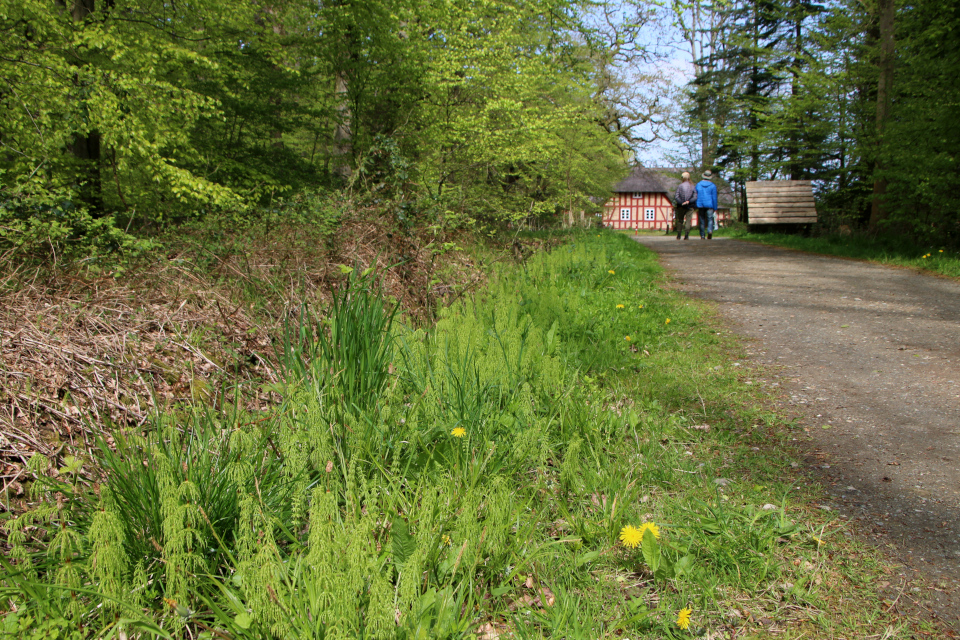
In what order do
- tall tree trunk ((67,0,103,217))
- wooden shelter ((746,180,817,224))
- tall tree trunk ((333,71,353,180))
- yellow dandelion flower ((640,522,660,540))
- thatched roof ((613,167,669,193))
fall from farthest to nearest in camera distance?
1. thatched roof ((613,167,669,193))
2. wooden shelter ((746,180,817,224))
3. tall tree trunk ((333,71,353,180))
4. tall tree trunk ((67,0,103,217))
5. yellow dandelion flower ((640,522,660,540))

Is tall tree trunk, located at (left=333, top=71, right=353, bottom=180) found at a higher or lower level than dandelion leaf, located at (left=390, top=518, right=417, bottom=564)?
higher

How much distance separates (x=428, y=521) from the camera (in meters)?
1.88

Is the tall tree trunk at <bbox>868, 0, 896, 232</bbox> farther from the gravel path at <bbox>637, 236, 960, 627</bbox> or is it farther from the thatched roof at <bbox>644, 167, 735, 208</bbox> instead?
the thatched roof at <bbox>644, 167, 735, 208</bbox>

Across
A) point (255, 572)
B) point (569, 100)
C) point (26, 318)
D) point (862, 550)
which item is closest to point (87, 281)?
point (26, 318)

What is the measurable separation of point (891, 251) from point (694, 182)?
97.8ft

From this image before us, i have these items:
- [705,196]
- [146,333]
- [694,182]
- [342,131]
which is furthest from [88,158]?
[694,182]

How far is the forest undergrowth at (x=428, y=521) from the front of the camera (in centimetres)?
163

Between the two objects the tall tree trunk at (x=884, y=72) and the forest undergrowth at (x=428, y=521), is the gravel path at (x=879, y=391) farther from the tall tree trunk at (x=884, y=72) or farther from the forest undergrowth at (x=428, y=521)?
the tall tree trunk at (x=884, y=72)

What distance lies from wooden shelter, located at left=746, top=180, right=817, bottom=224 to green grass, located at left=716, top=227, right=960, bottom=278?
329 cm

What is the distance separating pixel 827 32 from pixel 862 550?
15.5m

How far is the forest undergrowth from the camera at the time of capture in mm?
1631

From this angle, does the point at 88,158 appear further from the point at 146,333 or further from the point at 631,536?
the point at 631,536

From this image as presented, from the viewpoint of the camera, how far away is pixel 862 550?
2.09 m

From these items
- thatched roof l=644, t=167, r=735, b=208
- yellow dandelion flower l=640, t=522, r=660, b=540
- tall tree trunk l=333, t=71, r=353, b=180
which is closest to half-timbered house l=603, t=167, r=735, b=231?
thatched roof l=644, t=167, r=735, b=208
